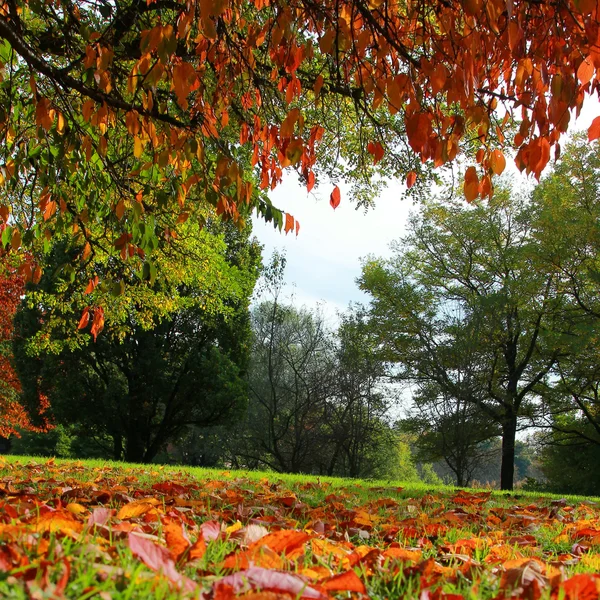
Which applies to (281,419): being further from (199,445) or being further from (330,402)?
(199,445)

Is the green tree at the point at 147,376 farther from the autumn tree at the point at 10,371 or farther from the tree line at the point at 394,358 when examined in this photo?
the autumn tree at the point at 10,371

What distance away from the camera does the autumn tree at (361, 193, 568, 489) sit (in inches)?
661

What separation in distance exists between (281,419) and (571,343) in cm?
1078

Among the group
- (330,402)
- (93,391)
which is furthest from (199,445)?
(93,391)

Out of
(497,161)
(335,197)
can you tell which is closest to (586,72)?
(497,161)

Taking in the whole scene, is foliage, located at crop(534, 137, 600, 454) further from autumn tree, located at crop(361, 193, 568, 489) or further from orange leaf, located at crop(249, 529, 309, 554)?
orange leaf, located at crop(249, 529, 309, 554)

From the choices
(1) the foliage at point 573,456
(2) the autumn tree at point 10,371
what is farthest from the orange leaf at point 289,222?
(1) the foliage at point 573,456

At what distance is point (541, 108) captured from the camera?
2.58m

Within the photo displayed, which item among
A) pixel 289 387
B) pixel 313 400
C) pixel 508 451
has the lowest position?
pixel 508 451

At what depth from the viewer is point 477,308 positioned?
1692 cm

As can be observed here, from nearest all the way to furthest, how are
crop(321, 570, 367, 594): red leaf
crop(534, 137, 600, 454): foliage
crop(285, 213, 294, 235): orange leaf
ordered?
1. crop(321, 570, 367, 594): red leaf
2. crop(285, 213, 294, 235): orange leaf
3. crop(534, 137, 600, 454): foliage

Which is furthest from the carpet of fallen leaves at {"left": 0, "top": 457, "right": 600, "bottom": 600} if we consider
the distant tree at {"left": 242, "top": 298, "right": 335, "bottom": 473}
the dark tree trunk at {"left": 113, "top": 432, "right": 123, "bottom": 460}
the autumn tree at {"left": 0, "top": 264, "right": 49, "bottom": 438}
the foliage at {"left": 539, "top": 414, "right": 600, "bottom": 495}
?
the foliage at {"left": 539, "top": 414, "right": 600, "bottom": 495}

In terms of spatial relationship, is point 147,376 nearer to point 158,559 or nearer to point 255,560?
point 255,560

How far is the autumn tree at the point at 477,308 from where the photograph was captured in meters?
16.8
